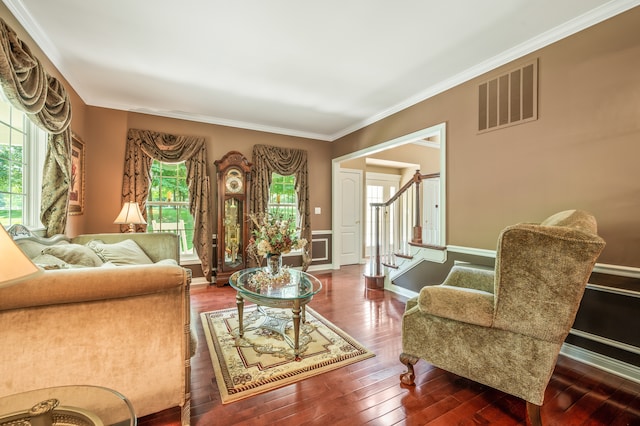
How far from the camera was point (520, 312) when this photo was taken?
4.81 feet

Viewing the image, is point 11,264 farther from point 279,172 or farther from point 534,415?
point 279,172

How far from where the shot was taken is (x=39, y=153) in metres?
2.64

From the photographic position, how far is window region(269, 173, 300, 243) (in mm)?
5090

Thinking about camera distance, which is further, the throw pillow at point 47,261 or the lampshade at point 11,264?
the throw pillow at point 47,261

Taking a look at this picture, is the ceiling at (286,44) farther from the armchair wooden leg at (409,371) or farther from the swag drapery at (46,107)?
the armchair wooden leg at (409,371)

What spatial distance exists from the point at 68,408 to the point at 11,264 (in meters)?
0.53

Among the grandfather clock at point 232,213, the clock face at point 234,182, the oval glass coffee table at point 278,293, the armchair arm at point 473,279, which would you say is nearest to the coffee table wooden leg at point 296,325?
the oval glass coffee table at point 278,293

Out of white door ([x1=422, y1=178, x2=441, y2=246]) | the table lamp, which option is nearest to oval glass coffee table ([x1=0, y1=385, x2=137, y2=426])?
the table lamp

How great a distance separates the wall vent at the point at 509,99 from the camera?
8.20 ft

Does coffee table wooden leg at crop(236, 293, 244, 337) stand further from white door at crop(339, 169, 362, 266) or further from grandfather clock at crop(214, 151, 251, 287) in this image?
white door at crop(339, 169, 362, 266)

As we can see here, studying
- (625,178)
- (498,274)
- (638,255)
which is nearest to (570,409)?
(498,274)

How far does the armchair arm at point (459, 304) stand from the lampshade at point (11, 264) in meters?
1.89

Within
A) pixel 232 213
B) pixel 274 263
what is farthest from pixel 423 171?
pixel 274 263

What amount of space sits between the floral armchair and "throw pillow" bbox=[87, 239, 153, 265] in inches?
102
